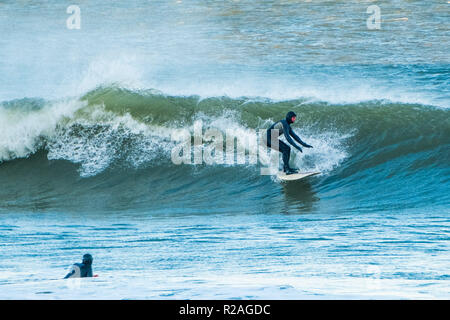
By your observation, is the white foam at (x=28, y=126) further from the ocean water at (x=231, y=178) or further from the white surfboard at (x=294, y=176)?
the white surfboard at (x=294, y=176)

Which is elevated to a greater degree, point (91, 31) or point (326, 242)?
point (91, 31)

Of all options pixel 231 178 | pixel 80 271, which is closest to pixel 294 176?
pixel 231 178

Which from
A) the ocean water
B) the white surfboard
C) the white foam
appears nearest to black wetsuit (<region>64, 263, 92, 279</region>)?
the ocean water

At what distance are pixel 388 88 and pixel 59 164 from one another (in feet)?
32.4

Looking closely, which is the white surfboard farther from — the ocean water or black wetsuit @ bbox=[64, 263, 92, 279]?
black wetsuit @ bbox=[64, 263, 92, 279]

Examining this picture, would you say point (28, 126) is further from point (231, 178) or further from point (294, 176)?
point (294, 176)

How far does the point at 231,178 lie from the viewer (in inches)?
509

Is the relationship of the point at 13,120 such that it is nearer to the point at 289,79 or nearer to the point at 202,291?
the point at 289,79

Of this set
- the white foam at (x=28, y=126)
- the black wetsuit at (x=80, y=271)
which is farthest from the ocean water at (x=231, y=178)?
the black wetsuit at (x=80, y=271)

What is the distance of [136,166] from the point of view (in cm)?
1371

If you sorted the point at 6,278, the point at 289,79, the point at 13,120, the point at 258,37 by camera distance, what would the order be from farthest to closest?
the point at 258,37
the point at 289,79
the point at 13,120
the point at 6,278

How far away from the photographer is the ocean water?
7020 millimetres
